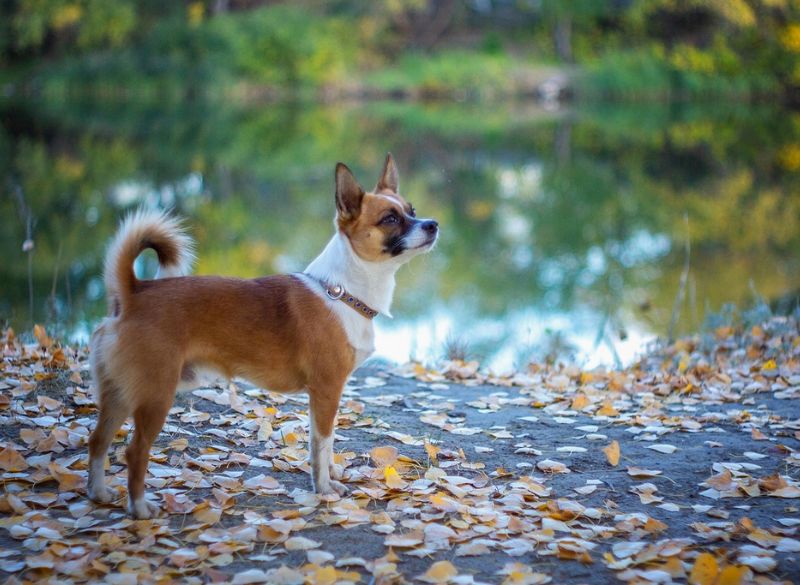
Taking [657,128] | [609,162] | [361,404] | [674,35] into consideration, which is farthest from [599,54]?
[361,404]

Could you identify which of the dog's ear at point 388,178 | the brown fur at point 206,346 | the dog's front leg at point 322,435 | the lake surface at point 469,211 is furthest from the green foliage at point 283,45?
the dog's front leg at point 322,435

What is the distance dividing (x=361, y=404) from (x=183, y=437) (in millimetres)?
1297

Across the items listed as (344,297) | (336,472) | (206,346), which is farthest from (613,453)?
(206,346)

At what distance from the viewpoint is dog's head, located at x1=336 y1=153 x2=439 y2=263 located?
461cm

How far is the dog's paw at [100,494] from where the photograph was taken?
171 inches

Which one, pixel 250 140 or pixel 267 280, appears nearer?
pixel 267 280

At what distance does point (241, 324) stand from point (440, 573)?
1.49 meters

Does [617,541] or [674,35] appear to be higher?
[674,35]

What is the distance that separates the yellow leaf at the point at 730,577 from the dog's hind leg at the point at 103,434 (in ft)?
8.58

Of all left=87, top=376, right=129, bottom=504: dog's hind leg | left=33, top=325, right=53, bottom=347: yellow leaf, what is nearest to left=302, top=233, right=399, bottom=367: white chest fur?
left=87, top=376, right=129, bottom=504: dog's hind leg

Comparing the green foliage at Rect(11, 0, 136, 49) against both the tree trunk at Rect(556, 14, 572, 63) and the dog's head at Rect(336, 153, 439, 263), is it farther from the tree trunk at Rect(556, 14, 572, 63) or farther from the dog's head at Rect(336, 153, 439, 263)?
the dog's head at Rect(336, 153, 439, 263)

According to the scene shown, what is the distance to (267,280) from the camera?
4.63m

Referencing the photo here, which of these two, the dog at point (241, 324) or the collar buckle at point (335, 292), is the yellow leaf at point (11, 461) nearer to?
the dog at point (241, 324)

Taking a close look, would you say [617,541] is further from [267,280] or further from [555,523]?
[267,280]
